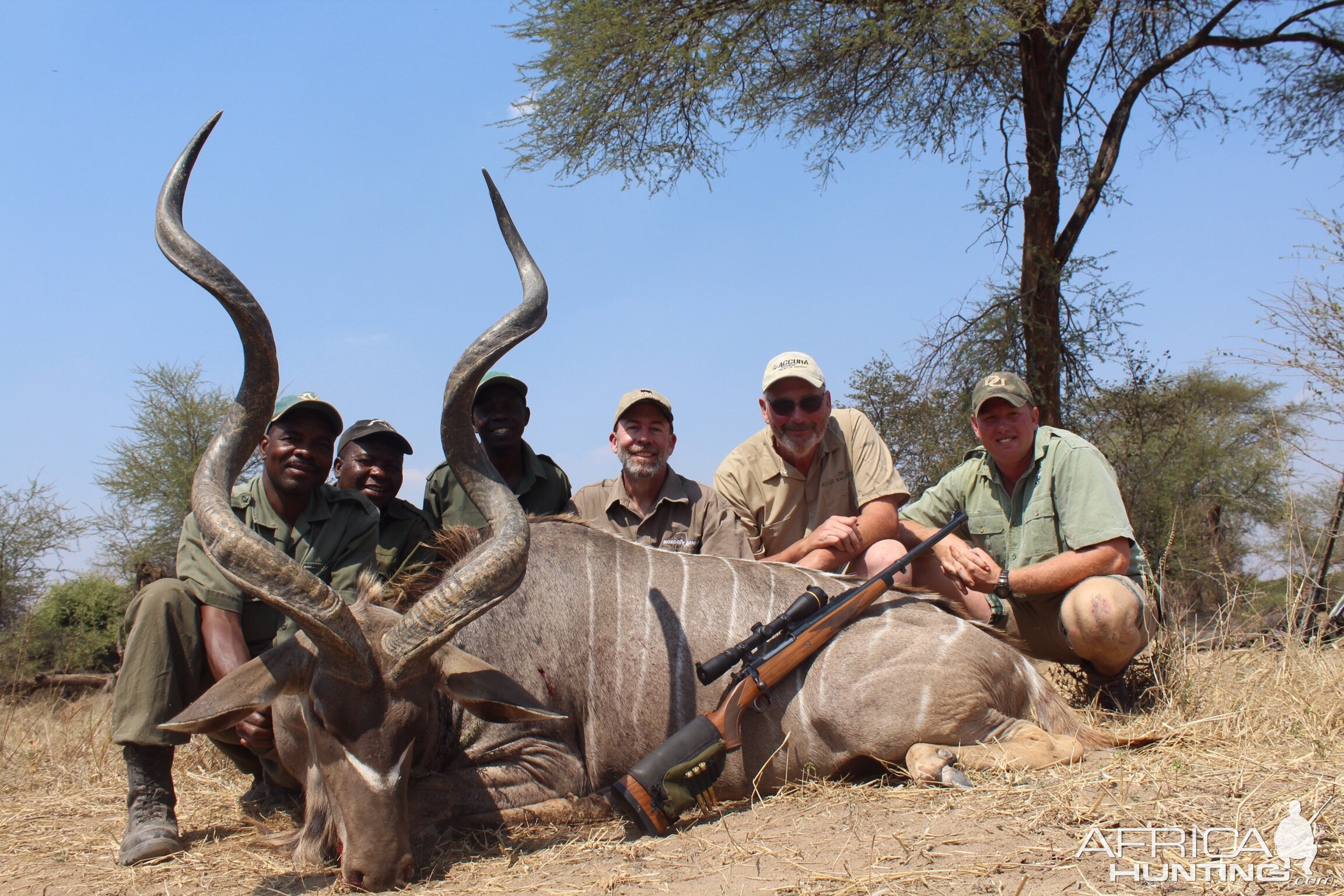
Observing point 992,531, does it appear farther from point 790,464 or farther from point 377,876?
point 377,876

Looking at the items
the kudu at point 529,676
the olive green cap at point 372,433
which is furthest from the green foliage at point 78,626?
the kudu at point 529,676

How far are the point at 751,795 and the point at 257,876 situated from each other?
1.63 metres

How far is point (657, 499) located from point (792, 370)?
0.90 m

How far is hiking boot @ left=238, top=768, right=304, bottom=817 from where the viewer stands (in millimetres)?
3943

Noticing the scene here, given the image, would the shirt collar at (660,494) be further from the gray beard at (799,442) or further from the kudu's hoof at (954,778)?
the kudu's hoof at (954,778)

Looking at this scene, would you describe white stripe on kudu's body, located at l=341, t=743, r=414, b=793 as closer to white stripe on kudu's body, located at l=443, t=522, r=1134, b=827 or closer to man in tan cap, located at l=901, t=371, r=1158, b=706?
white stripe on kudu's body, located at l=443, t=522, r=1134, b=827

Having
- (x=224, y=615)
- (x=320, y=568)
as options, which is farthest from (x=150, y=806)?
(x=320, y=568)

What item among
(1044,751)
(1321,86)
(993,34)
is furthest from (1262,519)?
(1044,751)

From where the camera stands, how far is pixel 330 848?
3.17 m

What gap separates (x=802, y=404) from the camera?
4988 millimetres

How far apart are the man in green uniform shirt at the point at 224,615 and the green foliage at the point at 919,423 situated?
5.92 metres

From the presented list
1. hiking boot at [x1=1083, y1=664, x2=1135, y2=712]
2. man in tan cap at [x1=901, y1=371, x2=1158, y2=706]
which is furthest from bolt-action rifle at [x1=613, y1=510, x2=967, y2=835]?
hiking boot at [x1=1083, y1=664, x2=1135, y2=712]

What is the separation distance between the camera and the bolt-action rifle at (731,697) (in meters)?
3.21

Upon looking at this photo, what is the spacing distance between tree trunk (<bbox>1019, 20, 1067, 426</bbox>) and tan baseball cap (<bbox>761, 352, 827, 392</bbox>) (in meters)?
4.21
